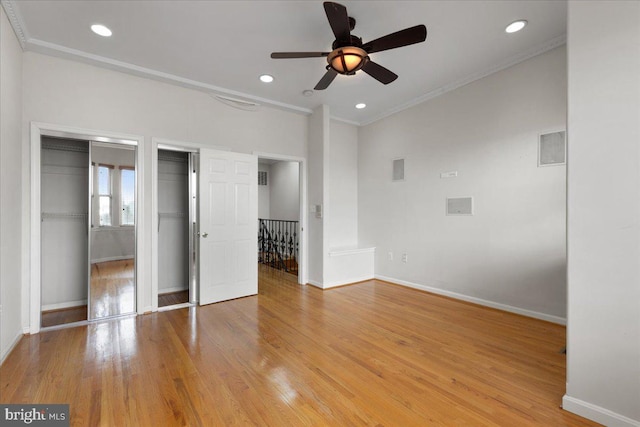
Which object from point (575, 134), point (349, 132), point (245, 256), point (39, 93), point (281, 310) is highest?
point (349, 132)

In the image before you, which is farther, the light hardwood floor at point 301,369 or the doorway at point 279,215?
the doorway at point 279,215

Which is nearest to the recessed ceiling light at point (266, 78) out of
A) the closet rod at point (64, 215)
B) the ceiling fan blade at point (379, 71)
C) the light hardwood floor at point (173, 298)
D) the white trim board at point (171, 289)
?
the ceiling fan blade at point (379, 71)

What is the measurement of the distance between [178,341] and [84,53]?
326 centimetres

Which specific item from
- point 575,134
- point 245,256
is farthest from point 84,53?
A: point 575,134

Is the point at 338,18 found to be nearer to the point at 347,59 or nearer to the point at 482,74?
the point at 347,59

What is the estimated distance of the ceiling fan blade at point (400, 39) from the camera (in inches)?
84.5

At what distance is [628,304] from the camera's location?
1.57 meters

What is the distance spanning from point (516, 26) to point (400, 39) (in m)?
1.39

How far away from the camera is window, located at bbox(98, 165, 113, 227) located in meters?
3.42

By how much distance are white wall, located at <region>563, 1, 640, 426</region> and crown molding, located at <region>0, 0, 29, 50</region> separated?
4242 mm

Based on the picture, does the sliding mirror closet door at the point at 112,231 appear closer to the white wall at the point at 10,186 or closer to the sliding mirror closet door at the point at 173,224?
the white wall at the point at 10,186

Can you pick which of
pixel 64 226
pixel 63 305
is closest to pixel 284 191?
pixel 64 226

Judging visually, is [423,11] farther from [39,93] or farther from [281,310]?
[39,93]

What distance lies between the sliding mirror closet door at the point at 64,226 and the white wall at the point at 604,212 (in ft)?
16.1
